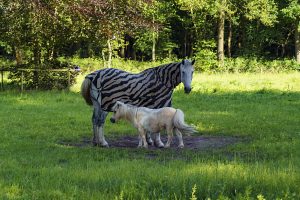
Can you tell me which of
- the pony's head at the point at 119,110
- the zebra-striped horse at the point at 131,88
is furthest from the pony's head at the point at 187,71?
the pony's head at the point at 119,110

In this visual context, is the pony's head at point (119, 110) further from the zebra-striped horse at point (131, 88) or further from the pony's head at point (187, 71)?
the pony's head at point (187, 71)

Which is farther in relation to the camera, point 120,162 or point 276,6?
point 276,6

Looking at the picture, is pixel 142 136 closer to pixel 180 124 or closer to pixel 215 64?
pixel 180 124

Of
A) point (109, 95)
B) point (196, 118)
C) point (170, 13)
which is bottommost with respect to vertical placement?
point (196, 118)

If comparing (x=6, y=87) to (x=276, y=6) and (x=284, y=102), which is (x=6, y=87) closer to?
(x=284, y=102)

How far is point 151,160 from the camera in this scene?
9008 mm

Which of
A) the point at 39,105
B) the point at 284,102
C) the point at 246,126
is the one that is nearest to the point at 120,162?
the point at 246,126

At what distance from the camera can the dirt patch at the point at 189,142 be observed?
11.0 metres

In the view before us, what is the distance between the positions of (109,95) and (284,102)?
10596mm

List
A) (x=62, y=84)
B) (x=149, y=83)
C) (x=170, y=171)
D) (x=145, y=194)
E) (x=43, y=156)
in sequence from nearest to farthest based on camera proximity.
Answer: (x=145, y=194)
(x=170, y=171)
(x=43, y=156)
(x=149, y=83)
(x=62, y=84)

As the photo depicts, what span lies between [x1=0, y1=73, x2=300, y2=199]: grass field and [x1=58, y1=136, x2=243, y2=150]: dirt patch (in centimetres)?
33

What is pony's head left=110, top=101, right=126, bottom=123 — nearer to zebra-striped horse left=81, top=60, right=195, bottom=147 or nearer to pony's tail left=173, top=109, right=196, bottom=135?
zebra-striped horse left=81, top=60, right=195, bottom=147

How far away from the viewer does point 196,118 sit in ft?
51.4

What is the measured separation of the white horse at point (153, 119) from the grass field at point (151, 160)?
0.51 m
